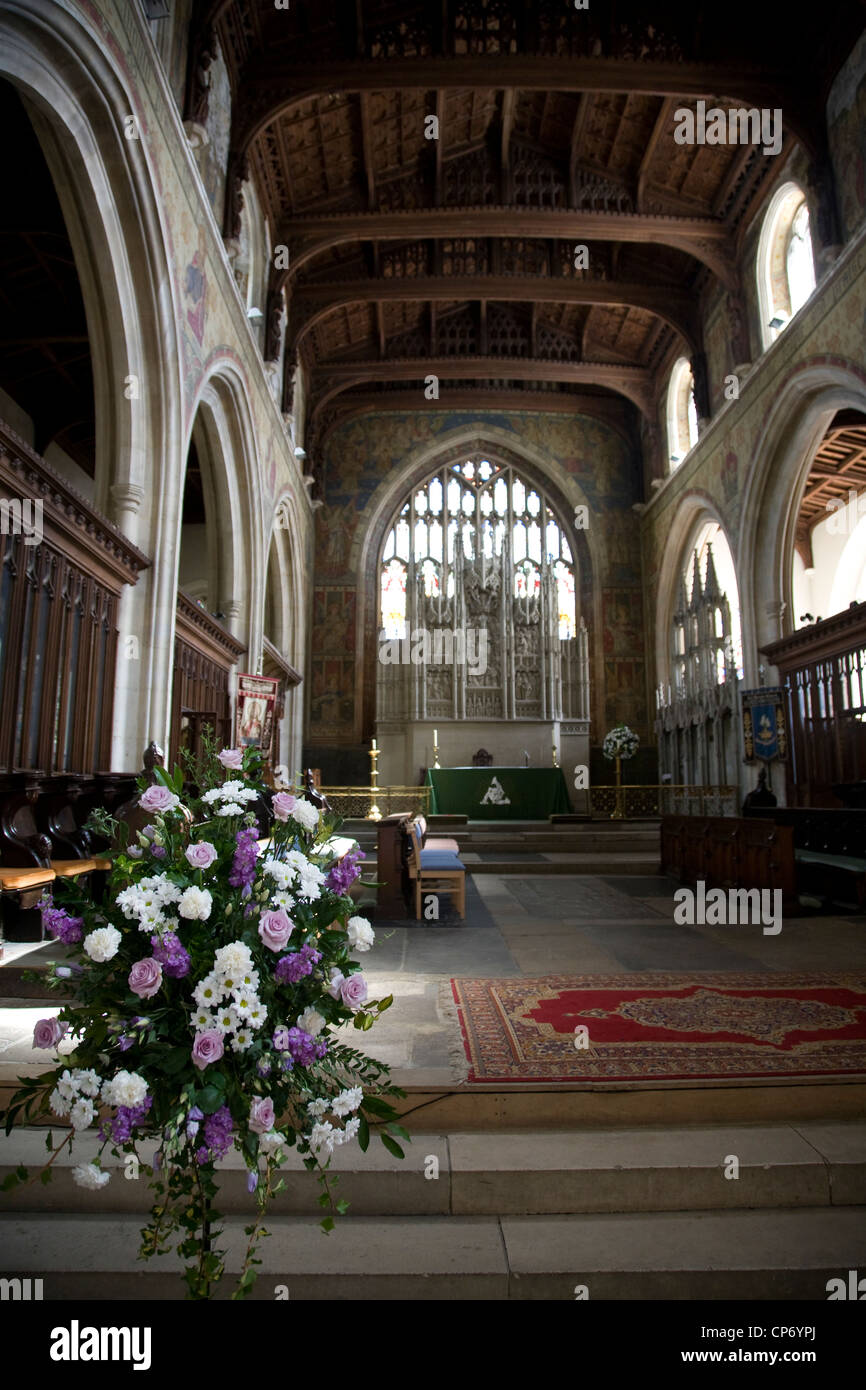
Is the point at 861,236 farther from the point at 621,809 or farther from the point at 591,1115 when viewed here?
the point at 591,1115

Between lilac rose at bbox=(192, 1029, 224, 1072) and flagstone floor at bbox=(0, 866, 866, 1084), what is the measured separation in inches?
51.3

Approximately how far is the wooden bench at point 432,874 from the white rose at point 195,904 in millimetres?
4534

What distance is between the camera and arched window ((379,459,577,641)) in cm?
1741

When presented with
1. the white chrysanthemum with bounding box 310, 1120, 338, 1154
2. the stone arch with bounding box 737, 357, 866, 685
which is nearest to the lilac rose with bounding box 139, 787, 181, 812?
the white chrysanthemum with bounding box 310, 1120, 338, 1154

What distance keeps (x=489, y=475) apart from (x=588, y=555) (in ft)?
9.08

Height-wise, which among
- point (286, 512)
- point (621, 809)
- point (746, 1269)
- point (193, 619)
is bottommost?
point (746, 1269)

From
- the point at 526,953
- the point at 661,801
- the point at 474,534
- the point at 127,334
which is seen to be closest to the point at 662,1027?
the point at 526,953

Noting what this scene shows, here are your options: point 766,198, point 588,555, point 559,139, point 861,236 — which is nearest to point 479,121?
point 559,139

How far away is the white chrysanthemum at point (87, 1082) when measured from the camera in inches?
59.4

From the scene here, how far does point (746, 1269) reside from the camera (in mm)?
2051

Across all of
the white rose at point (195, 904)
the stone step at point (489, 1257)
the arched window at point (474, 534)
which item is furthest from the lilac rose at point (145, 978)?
the arched window at point (474, 534)

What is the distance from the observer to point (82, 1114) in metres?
1.46

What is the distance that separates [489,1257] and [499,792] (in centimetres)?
1201

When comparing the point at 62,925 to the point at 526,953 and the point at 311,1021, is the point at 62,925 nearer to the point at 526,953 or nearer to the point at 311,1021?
the point at 311,1021
